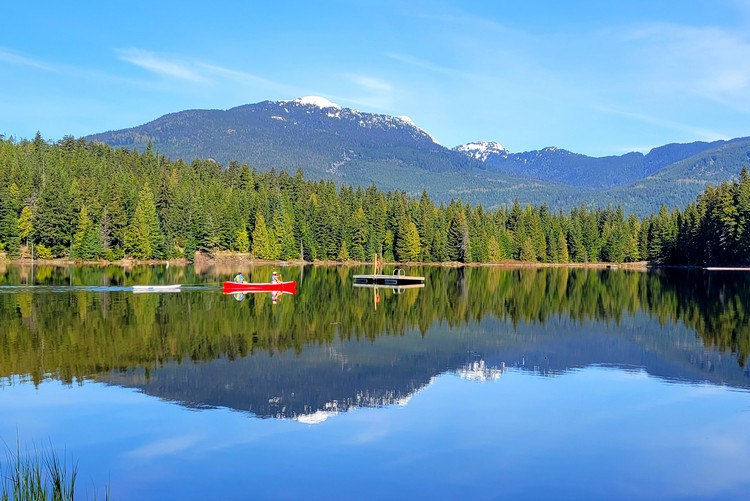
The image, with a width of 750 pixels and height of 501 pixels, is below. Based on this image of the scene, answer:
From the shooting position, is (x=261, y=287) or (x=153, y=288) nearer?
(x=153, y=288)

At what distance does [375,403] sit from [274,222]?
137 meters

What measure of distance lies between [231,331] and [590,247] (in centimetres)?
16122

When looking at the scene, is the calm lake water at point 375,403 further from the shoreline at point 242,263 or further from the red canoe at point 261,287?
the shoreline at point 242,263

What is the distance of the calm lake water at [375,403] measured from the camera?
62.9ft

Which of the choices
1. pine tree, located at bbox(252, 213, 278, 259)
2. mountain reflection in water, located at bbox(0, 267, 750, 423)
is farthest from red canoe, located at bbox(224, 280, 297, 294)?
pine tree, located at bbox(252, 213, 278, 259)

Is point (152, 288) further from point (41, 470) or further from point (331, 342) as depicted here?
point (41, 470)

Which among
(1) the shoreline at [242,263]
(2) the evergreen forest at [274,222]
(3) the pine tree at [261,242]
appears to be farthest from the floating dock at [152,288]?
(3) the pine tree at [261,242]

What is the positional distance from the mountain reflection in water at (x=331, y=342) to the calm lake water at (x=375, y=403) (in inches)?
6.5

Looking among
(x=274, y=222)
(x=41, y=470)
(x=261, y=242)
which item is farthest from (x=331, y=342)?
(x=274, y=222)

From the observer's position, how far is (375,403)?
1073 inches

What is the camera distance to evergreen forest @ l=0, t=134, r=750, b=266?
131 metres

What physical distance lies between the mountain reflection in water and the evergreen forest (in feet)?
217

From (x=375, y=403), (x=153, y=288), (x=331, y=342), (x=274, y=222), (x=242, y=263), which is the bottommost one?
(x=375, y=403)

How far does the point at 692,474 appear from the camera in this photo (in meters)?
20.0
